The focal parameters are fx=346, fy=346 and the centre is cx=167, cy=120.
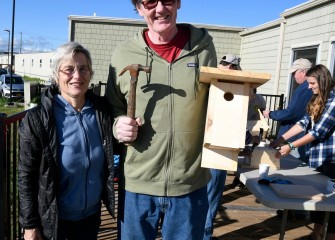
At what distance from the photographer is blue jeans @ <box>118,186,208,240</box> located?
6.11ft

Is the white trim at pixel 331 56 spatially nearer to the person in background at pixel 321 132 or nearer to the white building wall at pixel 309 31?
the white building wall at pixel 309 31

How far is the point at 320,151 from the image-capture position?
10.3 feet

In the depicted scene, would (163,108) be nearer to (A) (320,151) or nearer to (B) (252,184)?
(B) (252,184)

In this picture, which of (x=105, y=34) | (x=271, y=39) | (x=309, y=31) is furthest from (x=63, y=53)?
(x=105, y=34)

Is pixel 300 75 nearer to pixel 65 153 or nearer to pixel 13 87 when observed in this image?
pixel 65 153

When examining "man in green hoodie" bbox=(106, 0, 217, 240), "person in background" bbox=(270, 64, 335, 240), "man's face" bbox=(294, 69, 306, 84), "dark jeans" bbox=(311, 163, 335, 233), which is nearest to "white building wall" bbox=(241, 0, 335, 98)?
"man's face" bbox=(294, 69, 306, 84)

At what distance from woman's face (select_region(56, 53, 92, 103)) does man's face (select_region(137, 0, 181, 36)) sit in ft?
1.47

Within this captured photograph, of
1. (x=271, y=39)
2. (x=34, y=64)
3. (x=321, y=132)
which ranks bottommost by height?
(x=321, y=132)

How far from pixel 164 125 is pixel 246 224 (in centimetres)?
279

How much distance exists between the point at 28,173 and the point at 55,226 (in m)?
0.33

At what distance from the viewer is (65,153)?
188 cm

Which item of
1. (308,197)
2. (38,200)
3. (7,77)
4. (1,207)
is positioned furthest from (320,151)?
(7,77)

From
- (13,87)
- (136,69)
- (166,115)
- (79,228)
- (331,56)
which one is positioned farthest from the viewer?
(13,87)

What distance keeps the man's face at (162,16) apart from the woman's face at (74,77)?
448 millimetres
